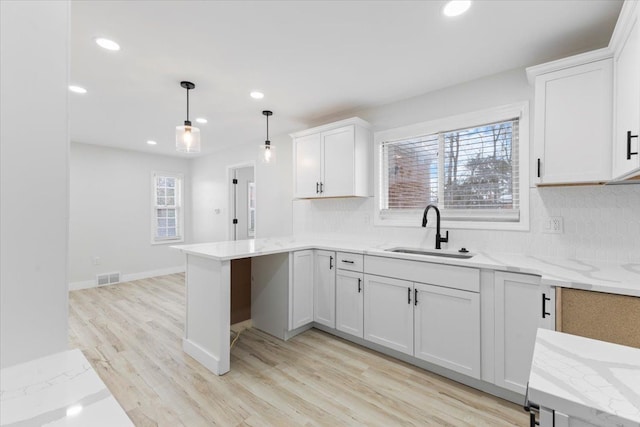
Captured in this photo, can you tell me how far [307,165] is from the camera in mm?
3658

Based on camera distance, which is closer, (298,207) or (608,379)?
(608,379)

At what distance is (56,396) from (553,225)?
9.55ft

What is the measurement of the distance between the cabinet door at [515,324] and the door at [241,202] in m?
4.60

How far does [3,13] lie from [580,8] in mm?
2672

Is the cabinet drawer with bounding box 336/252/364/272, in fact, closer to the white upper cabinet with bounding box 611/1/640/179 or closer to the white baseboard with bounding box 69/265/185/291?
the white upper cabinet with bounding box 611/1/640/179

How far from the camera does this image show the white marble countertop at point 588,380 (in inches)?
22.8

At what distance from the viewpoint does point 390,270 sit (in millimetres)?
2545

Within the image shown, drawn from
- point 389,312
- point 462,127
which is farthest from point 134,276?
point 462,127

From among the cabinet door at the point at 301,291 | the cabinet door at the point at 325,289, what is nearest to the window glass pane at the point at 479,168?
the cabinet door at the point at 325,289

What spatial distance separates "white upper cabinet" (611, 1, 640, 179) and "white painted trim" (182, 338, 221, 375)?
2969 millimetres

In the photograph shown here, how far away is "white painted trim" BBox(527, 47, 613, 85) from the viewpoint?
1.82m

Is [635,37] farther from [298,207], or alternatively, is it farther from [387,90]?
[298,207]

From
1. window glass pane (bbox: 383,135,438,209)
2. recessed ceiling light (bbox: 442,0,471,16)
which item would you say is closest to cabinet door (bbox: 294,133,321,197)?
window glass pane (bbox: 383,135,438,209)

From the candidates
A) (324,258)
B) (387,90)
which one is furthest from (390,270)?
(387,90)
